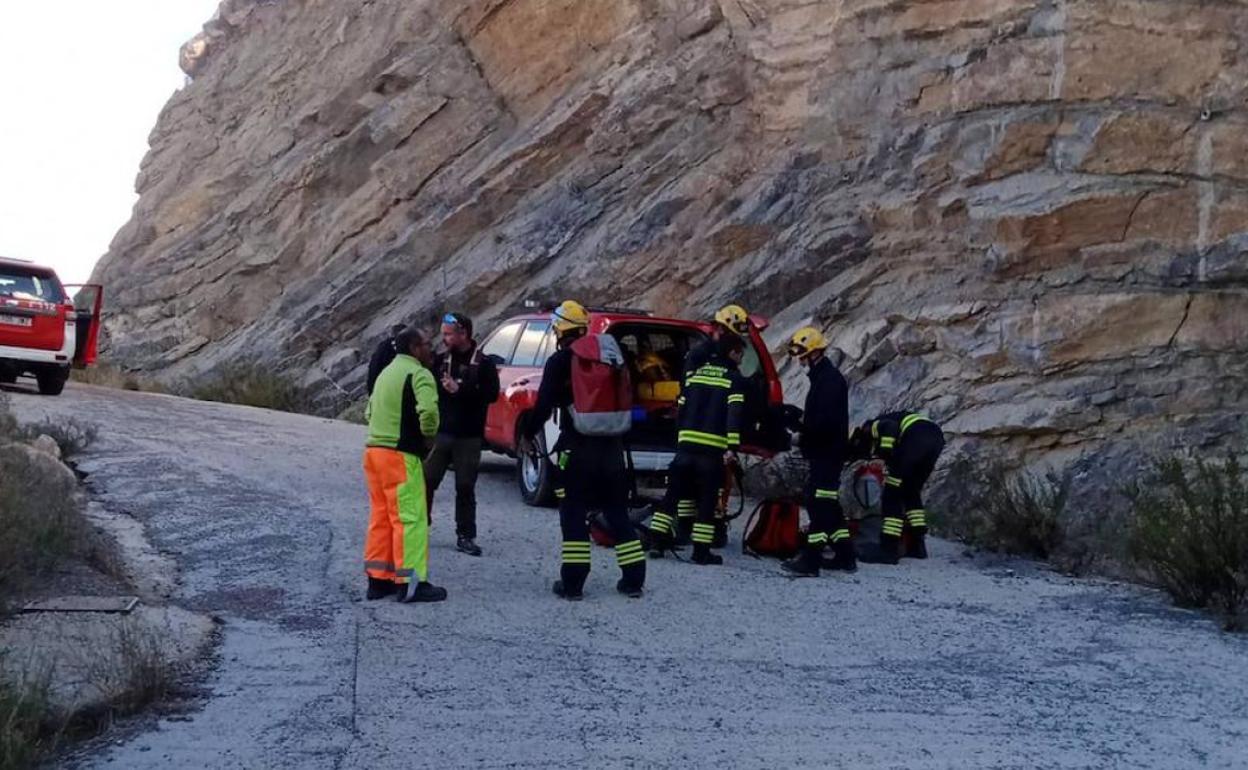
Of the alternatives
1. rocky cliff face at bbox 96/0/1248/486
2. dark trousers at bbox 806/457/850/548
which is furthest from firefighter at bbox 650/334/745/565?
rocky cliff face at bbox 96/0/1248/486

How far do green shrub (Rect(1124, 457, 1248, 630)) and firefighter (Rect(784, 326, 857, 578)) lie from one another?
207 centimetres

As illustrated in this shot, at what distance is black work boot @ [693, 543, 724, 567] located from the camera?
10508 millimetres

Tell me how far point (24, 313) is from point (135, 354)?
8.70 meters

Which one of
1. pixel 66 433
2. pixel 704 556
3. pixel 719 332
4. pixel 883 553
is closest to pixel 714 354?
pixel 719 332

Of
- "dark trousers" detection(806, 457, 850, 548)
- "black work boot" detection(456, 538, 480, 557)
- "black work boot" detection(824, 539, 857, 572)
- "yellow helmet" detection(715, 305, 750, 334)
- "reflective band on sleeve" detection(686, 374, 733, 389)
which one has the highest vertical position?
"yellow helmet" detection(715, 305, 750, 334)

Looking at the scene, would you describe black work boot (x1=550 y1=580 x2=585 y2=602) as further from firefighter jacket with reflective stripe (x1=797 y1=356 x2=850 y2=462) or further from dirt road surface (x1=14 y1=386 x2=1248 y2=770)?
firefighter jacket with reflective stripe (x1=797 y1=356 x2=850 y2=462)

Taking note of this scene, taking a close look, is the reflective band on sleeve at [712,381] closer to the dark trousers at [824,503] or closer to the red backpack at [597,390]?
the dark trousers at [824,503]

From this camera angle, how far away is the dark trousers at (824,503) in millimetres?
10289

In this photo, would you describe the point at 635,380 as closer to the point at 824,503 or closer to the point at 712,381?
the point at 712,381

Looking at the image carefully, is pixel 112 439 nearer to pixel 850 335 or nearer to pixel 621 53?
pixel 850 335

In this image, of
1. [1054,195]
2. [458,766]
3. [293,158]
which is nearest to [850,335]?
[1054,195]

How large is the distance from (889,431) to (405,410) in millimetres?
4191

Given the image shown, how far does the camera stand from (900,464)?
11039mm

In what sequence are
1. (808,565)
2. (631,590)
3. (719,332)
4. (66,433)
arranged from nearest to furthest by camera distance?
(631,590) < (808,565) < (719,332) < (66,433)
